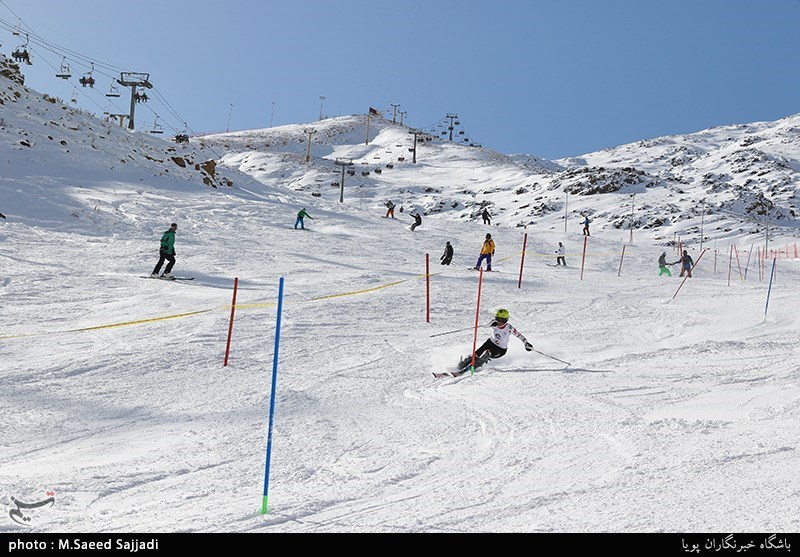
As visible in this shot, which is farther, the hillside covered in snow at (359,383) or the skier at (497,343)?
the skier at (497,343)

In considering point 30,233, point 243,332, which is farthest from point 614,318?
point 30,233

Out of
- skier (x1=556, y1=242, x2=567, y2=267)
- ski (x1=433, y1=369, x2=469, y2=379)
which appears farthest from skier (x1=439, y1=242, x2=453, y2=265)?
ski (x1=433, y1=369, x2=469, y2=379)

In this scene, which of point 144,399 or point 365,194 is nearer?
point 144,399

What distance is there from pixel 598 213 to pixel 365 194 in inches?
950

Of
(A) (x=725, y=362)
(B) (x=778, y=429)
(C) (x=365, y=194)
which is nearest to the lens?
(B) (x=778, y=429)

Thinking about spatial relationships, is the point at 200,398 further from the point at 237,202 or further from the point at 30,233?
the point at 237,202

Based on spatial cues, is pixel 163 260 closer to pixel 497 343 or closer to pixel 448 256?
pixel 497 343

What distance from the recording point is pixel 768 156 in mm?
90125

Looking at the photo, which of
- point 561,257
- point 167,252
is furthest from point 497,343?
point 561,257

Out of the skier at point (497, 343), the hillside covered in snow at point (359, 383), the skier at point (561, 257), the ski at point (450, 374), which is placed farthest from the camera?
the skier at point (561, 257)

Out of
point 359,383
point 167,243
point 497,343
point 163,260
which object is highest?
point 167,243
